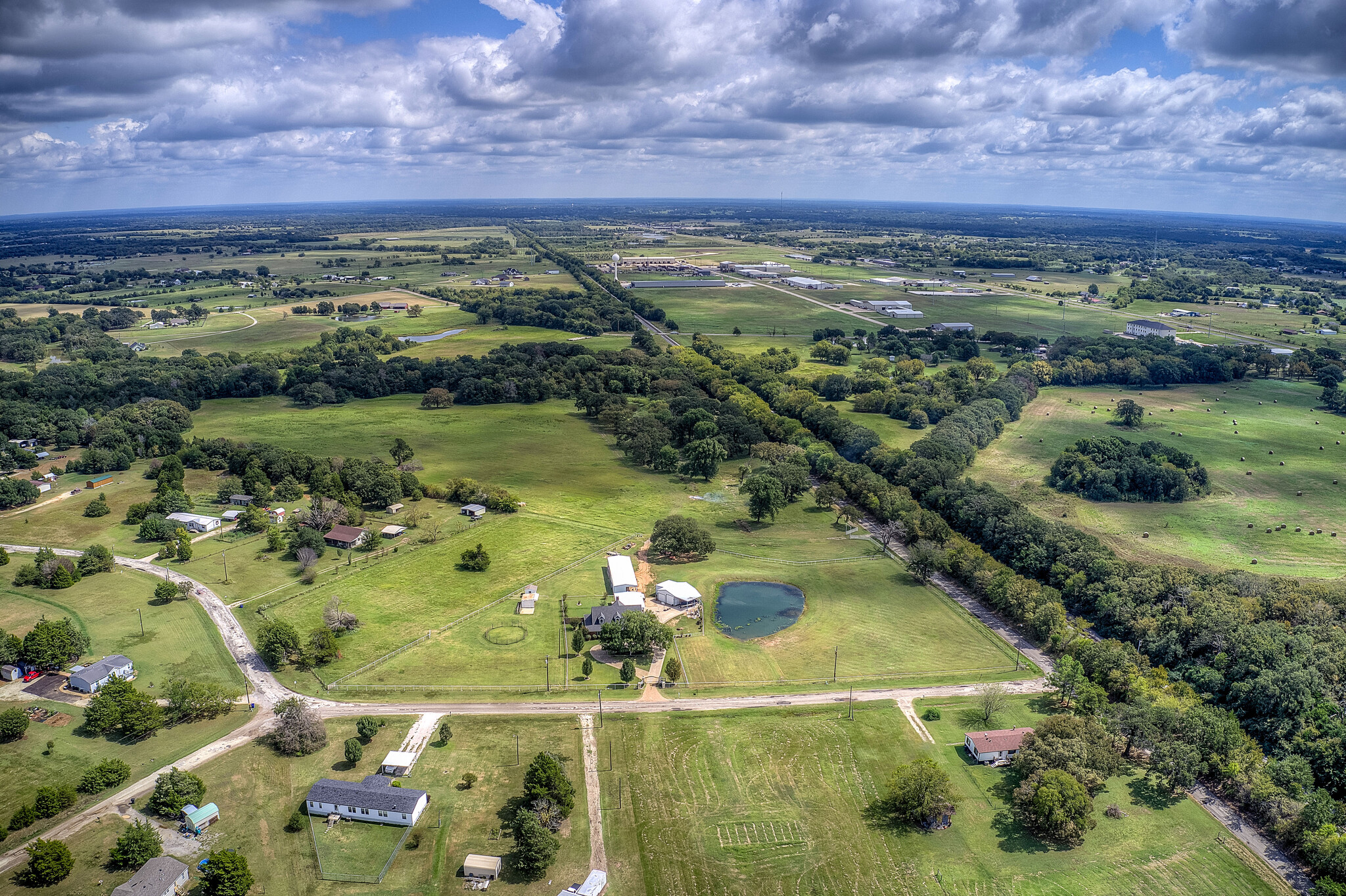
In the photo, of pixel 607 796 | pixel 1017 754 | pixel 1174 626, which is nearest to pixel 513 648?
pixel 607 796

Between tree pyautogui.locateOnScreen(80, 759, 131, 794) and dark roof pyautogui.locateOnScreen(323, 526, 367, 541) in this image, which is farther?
dark roof pyautogui.locateOnScreen(323, 526, 367, 541)

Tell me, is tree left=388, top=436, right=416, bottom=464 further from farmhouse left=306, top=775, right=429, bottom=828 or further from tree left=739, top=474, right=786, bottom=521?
farmhouse left=306, top=775, right=429, bottom=828

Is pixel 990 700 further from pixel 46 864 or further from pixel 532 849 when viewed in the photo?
pixel 46 864

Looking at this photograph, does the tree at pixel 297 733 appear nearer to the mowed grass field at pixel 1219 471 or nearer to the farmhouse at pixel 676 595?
the farmhouse at pixel 676 595

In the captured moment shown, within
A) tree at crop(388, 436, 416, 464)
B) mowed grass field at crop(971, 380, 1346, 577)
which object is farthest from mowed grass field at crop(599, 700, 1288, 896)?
tree at crop(388, 436, 416, 464)

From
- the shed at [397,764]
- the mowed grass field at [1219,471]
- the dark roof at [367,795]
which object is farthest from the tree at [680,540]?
the mowed grass field at [1219,471]

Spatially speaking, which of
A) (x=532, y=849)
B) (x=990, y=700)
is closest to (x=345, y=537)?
(x=532, y=849)
